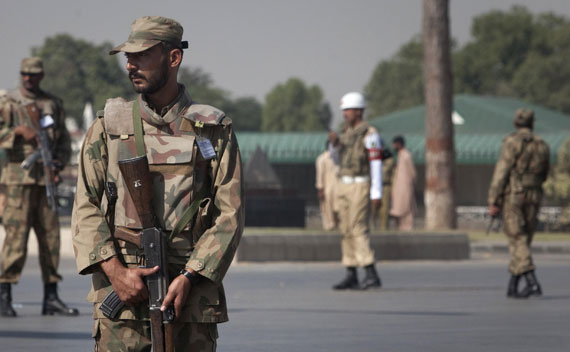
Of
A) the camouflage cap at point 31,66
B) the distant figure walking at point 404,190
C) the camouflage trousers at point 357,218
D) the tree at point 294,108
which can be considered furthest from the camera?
the tree at point 294,108

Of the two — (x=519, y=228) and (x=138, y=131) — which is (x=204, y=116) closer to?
(x=138, y=131)

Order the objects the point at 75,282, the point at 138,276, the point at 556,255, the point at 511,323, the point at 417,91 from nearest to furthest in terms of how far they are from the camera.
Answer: the point at 138,276
the point at 511,323
the point at 75,282
the point at 556,255
the point at 417,91

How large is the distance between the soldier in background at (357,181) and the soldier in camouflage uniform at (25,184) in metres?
3.47

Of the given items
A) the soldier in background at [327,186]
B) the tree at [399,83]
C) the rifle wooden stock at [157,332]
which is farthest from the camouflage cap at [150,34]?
the tree at [399,83]

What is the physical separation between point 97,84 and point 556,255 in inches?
3327

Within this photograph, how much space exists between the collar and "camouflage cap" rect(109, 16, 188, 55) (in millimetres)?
207

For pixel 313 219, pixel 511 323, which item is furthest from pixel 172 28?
pixel 313 219

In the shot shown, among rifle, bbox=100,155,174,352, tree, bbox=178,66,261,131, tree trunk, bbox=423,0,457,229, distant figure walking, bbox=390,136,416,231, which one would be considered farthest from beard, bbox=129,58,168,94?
tree, bbox=178,66,261,131

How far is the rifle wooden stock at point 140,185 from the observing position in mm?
5129

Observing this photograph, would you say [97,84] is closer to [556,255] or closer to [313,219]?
[313,219]

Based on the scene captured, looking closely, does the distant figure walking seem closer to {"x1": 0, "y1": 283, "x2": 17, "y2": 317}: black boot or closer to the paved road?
the paved road

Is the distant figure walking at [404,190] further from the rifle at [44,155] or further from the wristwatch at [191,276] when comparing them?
the wristwatch at [191,276]

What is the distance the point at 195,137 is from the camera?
5320 mm

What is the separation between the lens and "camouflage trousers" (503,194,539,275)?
13.2 m
